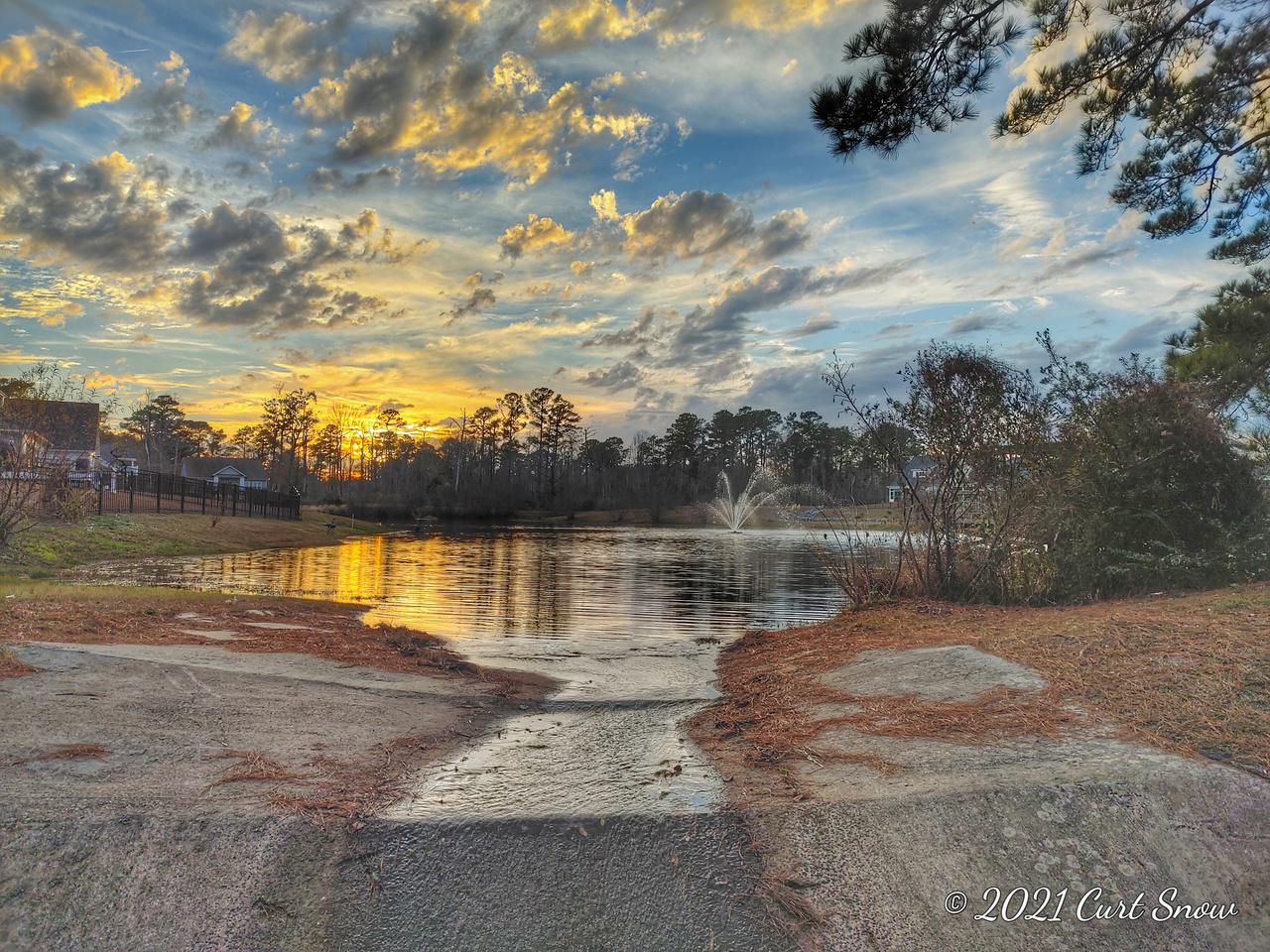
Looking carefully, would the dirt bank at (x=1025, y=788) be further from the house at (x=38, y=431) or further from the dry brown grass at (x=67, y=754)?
the house at (x=38, y=431)

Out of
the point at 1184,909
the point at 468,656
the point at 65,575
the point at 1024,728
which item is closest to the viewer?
the point at 1184,909

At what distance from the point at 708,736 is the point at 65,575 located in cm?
1854

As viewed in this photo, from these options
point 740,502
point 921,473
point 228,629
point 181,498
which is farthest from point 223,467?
point 921,473

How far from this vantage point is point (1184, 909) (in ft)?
9.93

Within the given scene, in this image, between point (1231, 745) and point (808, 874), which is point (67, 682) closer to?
point (808, 874)

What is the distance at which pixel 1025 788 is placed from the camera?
11.6 ft

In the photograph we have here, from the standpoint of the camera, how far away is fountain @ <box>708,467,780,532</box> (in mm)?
68375

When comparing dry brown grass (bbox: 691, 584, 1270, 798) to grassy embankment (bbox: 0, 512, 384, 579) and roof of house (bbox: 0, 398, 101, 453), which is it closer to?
grassy embankment (bbox: 0, 512, 384, 579)

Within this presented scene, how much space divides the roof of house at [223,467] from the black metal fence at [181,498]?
37.3 m

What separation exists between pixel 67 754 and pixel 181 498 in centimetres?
Result: 4112

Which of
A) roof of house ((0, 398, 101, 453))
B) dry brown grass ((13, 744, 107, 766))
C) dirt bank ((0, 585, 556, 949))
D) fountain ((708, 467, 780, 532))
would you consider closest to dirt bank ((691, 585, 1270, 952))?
dirt bank ((0, 585, 556, 949))

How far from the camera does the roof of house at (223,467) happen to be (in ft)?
276

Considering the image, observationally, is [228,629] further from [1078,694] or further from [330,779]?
[1078,694]

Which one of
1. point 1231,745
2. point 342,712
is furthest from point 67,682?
point 1231,745
